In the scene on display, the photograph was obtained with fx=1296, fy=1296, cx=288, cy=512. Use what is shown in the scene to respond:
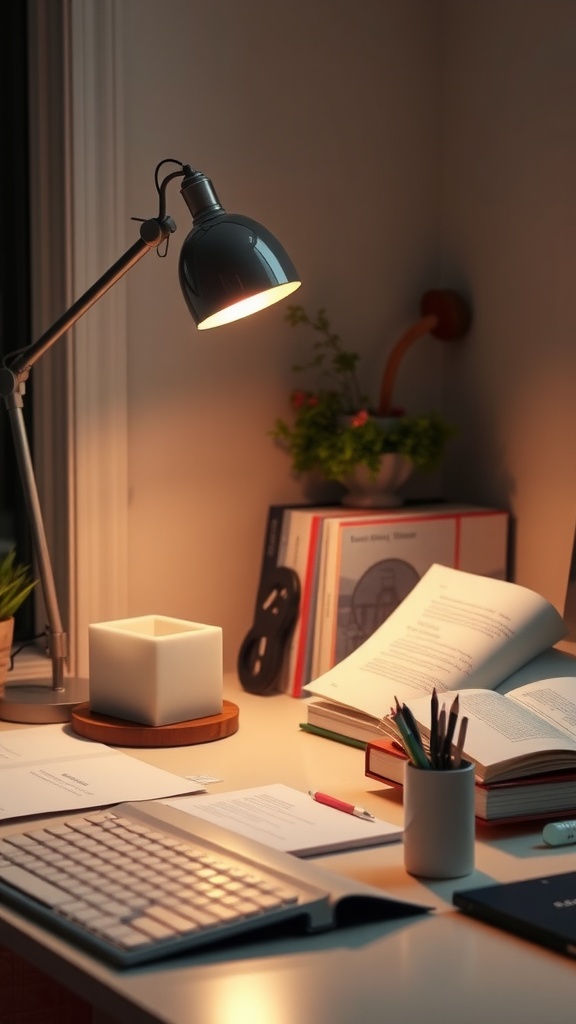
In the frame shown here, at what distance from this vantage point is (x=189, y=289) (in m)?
1.39

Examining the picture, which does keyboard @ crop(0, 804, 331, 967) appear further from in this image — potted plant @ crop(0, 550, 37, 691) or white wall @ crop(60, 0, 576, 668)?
white wall @ crop(60, 0, 576, 668)

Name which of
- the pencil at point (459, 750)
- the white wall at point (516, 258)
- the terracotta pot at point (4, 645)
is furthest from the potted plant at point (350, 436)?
the pencil at point (459, 750)

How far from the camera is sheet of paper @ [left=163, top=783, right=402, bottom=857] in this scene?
1.10 meters

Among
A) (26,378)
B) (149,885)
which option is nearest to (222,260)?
(26,378)

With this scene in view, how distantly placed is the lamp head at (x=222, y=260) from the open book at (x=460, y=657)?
1.47 ft

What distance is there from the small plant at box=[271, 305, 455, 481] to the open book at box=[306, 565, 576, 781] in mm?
265

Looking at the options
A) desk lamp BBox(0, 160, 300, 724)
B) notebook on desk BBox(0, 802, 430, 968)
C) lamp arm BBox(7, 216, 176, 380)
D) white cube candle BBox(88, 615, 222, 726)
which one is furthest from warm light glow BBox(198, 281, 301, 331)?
notebook on desk BBox(0, 802, 430, 968)

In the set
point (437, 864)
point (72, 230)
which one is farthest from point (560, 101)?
point (437, 864)

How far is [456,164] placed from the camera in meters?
2.04

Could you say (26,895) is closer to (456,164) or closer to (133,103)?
(133,103)

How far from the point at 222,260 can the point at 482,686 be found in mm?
566

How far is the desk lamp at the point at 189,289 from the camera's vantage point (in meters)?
1.35

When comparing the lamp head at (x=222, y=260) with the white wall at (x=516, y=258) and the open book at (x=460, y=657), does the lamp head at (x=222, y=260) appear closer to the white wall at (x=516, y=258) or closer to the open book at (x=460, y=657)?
the open book at (x=460, y=657)

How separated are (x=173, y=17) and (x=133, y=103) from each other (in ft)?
0.45
